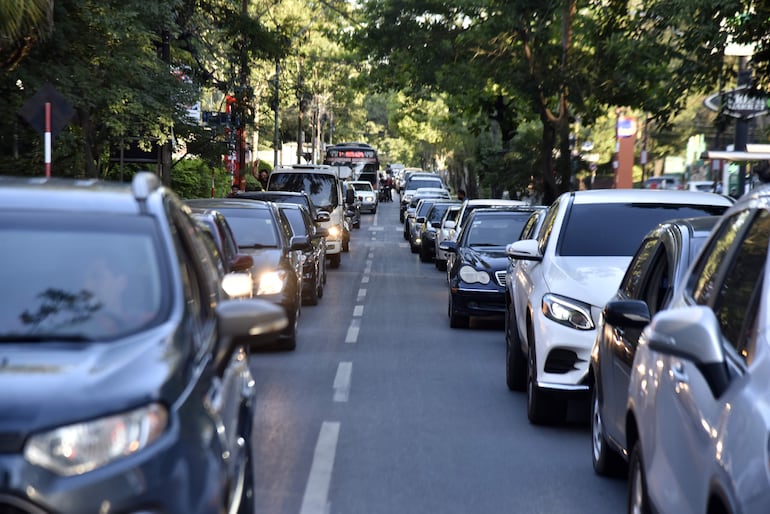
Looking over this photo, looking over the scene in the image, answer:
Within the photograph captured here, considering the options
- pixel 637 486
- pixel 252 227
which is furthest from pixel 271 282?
pixel 637 486

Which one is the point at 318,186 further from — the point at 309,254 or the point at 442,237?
the point at 309,254

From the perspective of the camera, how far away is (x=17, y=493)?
11.6ft

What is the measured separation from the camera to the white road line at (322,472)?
23.1ft

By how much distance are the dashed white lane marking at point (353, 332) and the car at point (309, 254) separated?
1669 mm

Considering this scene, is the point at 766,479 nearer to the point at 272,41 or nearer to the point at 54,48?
the point at 54,48

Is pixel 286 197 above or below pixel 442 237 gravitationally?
above

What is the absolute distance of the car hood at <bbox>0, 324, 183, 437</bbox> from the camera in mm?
3701

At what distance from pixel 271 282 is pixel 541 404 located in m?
5.56

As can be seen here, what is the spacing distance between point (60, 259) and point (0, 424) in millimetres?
1258

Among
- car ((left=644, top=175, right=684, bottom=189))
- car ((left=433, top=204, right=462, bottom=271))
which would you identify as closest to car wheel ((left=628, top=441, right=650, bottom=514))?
car ((left=433, top=204, right=462, bottom=271))

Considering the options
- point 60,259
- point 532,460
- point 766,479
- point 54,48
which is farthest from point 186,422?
point 54,48

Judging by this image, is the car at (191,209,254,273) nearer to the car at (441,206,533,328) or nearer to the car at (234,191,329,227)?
the car at (441,206,533,328)

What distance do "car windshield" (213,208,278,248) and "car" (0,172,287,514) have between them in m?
9.41

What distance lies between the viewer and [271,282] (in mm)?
14438
